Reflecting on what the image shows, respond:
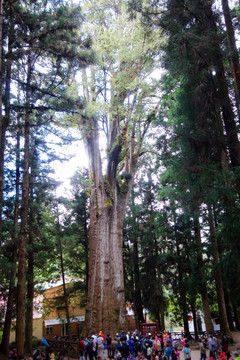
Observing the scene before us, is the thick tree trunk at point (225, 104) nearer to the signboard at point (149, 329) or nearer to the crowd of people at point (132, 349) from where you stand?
the crowd of people at point (132, 349)

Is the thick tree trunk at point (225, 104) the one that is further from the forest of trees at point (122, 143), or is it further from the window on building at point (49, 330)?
the window on building at point (49, 330)

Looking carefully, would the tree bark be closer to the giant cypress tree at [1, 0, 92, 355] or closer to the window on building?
the giant cypress tree at [1, 0, 92, 355]

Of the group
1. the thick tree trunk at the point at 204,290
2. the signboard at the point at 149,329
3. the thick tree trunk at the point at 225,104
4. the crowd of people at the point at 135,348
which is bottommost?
the crowd of people at the point at 135,348

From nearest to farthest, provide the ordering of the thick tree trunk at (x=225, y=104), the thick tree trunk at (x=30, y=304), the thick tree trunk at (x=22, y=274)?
the thick tree trunk at (x=225, y=104) → the thick tree trunk at (x=22, y=274) → the thick tree trunk at (x=30, y=304)

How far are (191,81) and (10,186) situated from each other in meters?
10.7

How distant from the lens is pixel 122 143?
53.7 feet

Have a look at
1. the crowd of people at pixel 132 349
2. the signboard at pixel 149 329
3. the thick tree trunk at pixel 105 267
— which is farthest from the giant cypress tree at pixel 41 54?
the signboard at pixel 149 329

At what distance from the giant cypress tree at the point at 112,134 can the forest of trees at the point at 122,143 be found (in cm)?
6

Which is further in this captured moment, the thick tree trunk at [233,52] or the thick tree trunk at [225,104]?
the thick tree trunk at [225,104]

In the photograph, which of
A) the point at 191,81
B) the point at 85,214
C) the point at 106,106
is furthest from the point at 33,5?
the point at 85,214

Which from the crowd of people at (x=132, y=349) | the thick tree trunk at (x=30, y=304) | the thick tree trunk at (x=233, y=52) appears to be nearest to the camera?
the thick tree trunk at (x=233, y=52)

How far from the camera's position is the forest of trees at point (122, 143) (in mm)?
9094

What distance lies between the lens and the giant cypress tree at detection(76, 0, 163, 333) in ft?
45.5

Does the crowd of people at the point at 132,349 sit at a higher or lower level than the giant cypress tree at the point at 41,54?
lower
